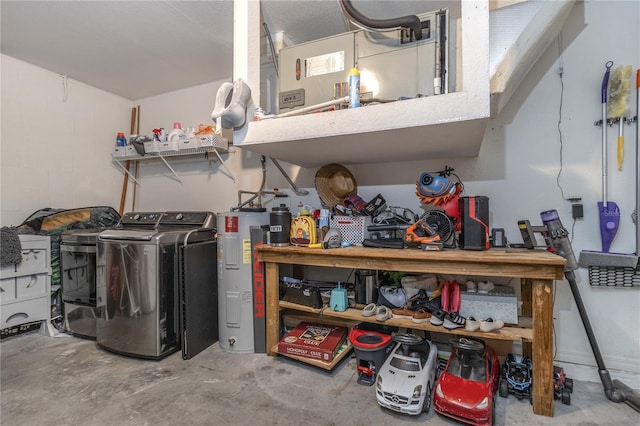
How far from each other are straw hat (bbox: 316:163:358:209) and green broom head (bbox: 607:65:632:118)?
1682 mm

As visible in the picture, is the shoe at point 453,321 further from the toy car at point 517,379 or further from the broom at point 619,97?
the broom at point 619,97

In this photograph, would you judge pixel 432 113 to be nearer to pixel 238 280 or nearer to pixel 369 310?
pixel 369 310

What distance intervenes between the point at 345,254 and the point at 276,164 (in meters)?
1.19

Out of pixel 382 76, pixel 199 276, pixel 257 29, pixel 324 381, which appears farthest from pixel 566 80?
pixel 199 276

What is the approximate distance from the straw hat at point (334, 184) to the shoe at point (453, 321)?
46.3 inches

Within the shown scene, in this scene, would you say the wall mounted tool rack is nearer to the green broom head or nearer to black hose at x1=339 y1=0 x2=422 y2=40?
black hose at x1=339 y1=0 x2=422 y2=40

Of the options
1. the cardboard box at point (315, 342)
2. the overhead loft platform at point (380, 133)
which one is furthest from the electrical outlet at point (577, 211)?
the cardboard box at point (315, 342)

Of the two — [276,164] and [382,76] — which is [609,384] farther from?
[276,164]

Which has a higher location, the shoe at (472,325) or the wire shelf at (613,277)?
the wire shelf at (613,277)

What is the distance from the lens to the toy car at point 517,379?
1647mm

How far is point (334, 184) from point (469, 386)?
5.29ft

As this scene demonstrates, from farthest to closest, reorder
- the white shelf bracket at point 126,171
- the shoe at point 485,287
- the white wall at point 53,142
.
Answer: the white shelf bracket at point 126,171 → the white wall at point 53,142 → the shoe at point 485,287

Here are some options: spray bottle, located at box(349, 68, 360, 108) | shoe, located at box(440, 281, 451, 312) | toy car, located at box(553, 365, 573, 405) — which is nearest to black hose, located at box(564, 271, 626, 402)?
toy car, located at box(553, 365, 573, 405)

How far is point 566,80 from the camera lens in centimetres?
196
